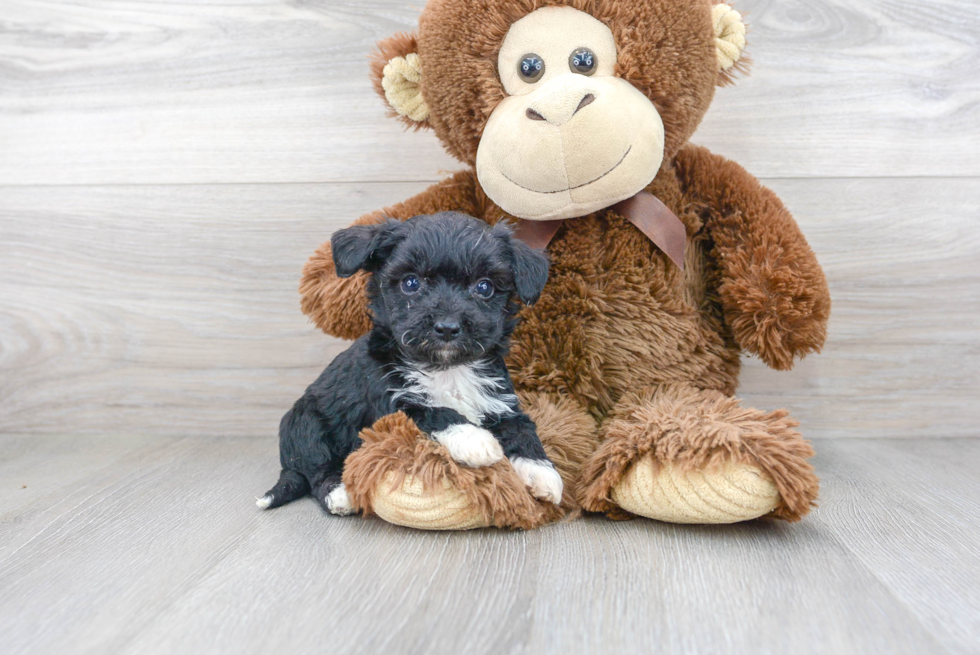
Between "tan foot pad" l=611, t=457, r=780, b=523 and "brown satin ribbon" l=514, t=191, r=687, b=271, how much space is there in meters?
0.46

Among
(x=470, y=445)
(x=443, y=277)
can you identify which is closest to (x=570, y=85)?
(x=443, y=277)

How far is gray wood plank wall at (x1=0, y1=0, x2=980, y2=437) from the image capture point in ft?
6.28

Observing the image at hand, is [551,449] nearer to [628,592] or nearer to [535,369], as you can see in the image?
[535,369]

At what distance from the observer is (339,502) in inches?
53.1

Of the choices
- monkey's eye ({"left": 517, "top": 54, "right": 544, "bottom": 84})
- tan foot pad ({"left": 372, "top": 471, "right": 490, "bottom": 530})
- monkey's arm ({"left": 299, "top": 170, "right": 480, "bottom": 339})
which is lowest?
tan foot pad ({"left": 372, "top": 471, "right": 490, "bottom": 530})

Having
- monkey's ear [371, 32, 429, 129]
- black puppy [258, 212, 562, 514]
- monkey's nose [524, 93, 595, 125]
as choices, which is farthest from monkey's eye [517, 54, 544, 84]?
black puppy [258, 212, 562, 514]

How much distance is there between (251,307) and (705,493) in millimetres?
1348

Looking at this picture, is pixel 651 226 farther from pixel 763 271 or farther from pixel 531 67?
pixel 531 67

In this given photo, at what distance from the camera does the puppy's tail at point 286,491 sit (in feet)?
4.73

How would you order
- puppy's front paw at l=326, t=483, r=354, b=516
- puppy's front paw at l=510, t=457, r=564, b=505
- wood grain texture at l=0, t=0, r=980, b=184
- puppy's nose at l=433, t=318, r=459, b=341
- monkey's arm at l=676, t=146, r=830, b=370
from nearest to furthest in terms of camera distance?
1. puppy's nose at l=433, t=318, r=459, b=341
2. puppy's front paw at l=510, t=457, r=564, b=505
3. puppy's front paw at l=326, t=483, r=354, b=516
4. monkey's arm at l=676, t=146, r=830, b=370
5. wood grain texture at l=0, t=0, r=980, b=184

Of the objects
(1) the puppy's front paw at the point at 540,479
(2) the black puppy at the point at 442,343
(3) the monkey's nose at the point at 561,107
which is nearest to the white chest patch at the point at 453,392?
(2) the black puppy at the point at 442,343

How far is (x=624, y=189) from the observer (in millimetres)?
1390

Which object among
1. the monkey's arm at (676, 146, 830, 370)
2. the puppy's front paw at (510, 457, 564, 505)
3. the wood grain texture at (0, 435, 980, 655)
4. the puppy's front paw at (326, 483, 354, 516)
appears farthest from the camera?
the monkey's arm at (676, 146, 830, 370)

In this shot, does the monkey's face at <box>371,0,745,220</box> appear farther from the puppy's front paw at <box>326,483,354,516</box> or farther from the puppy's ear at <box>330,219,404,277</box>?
the puppy's front paw at <box>326,483,354,516</box>
